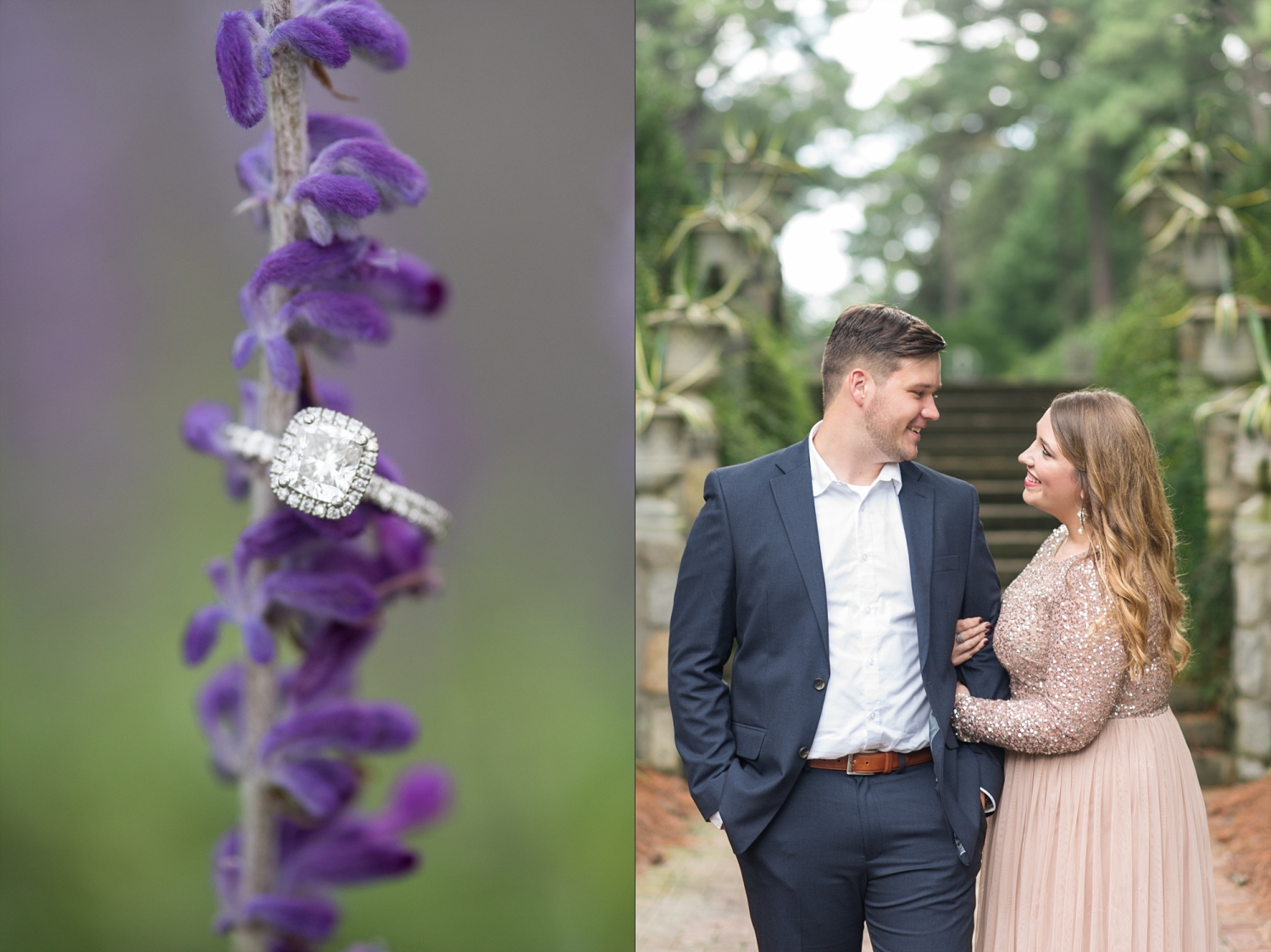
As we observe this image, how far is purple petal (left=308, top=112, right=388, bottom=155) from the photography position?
89cm

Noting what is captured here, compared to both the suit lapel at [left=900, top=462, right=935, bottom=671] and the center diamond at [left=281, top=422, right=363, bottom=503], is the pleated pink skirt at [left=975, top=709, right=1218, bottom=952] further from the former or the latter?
the center diamond at [left=281, top=422, right=363, bottom=503]

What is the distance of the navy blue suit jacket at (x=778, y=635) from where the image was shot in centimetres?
164

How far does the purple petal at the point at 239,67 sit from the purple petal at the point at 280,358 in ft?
0.51

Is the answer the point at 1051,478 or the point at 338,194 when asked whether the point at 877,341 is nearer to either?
the point at 1051,478

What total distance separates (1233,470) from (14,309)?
187 inches

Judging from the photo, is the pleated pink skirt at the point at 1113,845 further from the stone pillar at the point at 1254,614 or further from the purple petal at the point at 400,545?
the stone pillar at the point at 1254,614

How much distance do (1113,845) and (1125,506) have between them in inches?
19.4

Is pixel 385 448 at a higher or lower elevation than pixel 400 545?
higher

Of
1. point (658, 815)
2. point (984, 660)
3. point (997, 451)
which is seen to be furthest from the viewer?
point (997, 451)

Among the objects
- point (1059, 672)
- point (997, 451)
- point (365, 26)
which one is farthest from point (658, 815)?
point (365, 26)

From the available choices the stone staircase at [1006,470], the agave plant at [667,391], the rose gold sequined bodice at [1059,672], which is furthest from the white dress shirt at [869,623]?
the stone staircase at [1006,470]

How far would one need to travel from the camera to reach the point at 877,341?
1.65 m

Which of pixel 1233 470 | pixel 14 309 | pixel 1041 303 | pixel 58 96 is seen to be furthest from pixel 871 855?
pixel 1041 303

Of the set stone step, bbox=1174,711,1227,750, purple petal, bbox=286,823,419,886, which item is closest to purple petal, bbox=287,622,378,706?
purple petal, bbox=286,823,419,886
